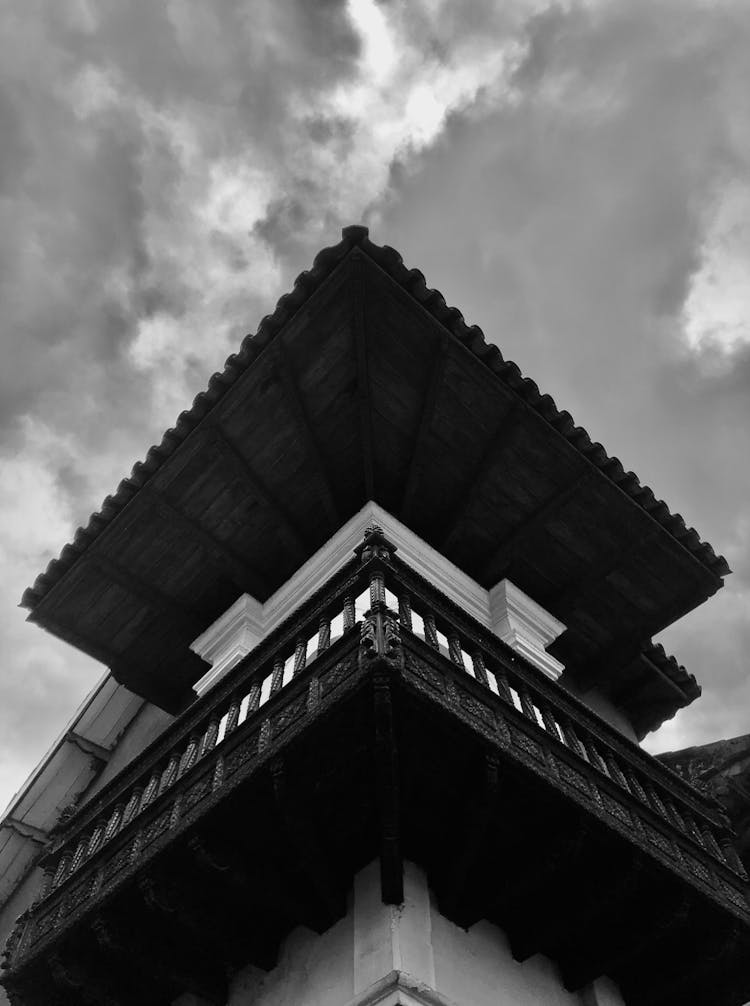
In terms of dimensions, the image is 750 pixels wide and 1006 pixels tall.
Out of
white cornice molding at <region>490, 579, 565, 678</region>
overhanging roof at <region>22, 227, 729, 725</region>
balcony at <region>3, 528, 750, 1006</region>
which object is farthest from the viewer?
white cornice molding at <region>490, 579, 565, 678</region>

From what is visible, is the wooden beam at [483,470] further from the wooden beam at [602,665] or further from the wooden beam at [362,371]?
the wooden beam at [602,665]

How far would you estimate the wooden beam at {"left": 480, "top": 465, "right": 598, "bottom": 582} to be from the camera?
9062 millimetres

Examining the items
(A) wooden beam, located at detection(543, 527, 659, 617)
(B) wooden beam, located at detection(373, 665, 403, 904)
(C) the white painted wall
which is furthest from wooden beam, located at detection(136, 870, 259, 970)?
(A) wooden beam, located at detection(543, 527, 659, 617)

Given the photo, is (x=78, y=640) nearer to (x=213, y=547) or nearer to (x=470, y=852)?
(x=213, y=547)

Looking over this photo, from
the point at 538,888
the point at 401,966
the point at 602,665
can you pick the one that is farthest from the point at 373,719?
the point at 602,665

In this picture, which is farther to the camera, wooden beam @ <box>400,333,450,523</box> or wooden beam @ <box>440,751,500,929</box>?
wooden beam @ <box>400,333,450,523</box>

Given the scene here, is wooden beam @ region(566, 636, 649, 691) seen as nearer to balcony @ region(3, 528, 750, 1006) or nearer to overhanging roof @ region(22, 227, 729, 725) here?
overhanging roof @ region(22, 227, 729, 725)

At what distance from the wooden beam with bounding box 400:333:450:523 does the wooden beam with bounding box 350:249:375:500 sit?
0.37m

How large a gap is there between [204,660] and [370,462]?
2.89 m

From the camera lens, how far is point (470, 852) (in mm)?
5129

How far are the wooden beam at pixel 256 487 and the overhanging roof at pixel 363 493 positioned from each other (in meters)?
0.02

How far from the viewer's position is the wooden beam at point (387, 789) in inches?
184

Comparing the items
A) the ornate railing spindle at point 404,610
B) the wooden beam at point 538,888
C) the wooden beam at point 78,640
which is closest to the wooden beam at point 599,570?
the ornate railing spindle at point 404,610

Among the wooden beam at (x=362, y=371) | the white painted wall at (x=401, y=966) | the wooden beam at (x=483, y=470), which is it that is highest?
the wooden beam at (x=362, y=371)
